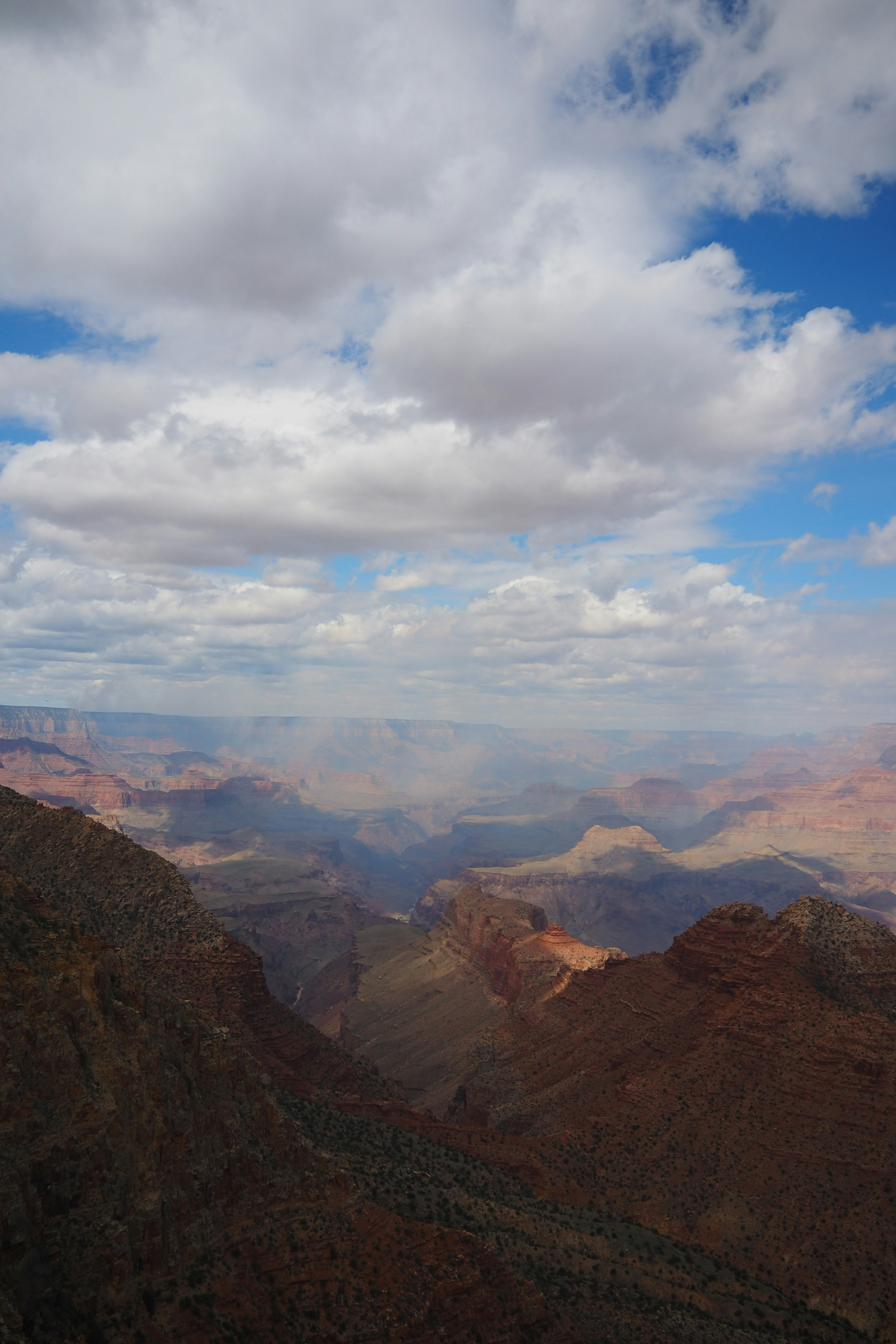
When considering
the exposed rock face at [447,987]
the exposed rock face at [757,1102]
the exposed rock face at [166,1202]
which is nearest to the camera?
the exposed rock face at [166,1202]

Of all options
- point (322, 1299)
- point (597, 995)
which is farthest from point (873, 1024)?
point (322, 1299)

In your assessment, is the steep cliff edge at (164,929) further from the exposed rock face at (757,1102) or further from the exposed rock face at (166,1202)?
the exposed rock face at (166,1202)

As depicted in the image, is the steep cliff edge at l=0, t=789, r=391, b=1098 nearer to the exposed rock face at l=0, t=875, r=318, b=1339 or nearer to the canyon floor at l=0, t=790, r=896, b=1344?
the canyon floor at l=0, t=790, r=896, b=1344

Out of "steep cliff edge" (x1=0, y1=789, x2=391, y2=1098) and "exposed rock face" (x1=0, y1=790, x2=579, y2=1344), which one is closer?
"exposed rock face" (x1=0, y1=790, x2=579, y2=1344)

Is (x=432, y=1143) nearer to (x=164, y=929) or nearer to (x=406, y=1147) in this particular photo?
(x=406, y=1147)

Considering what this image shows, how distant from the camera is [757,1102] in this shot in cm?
5197

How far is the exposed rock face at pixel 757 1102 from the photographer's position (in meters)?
44.8

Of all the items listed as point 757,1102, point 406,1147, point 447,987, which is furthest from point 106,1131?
point 447,987

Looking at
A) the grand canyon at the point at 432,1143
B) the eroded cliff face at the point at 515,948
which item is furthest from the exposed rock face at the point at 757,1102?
the eroded cliff face at the point at 515,948

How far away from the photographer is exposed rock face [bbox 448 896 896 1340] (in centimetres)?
4475

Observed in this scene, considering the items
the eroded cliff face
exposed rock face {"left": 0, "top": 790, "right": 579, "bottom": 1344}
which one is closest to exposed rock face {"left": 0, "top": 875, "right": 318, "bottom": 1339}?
exposed rock face {"left": 0, "top": 790, "right": 579, "bottom": 1344}

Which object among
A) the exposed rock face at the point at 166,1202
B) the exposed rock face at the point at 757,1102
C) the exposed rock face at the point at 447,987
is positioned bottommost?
the exposed rock face at the point at 447,987

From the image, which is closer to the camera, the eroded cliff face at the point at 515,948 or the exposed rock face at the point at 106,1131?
the exposed rock face at the point at 106,1131

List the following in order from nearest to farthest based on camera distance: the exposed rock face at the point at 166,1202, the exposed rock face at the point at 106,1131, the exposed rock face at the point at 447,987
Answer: the exposed rock face at the point at 106,1131 < the exposed rock face at the point at 166,1202 < the exposed rock face at the point at 447,987
